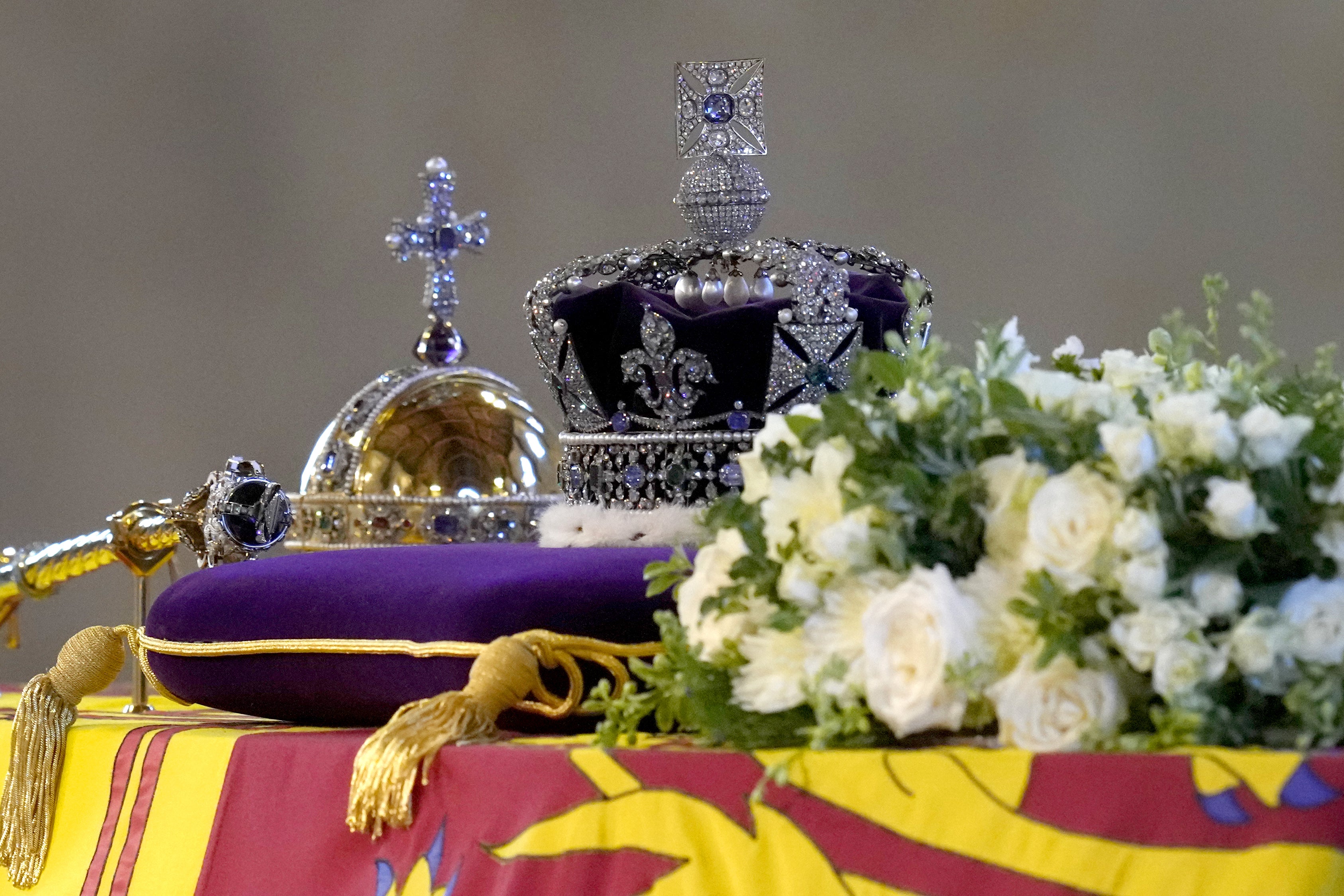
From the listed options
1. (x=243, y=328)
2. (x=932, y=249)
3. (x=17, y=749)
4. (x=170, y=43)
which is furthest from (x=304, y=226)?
(x=17, y=749)

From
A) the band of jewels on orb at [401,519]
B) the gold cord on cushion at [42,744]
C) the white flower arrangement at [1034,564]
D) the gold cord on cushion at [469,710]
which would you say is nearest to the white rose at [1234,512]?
the white flower arrangement at [1034,564]

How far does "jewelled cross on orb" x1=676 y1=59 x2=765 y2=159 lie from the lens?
1457 mm

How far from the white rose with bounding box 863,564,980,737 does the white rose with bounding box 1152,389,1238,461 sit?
105mm

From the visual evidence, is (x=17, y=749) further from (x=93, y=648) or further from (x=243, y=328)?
(x=243, y=328)

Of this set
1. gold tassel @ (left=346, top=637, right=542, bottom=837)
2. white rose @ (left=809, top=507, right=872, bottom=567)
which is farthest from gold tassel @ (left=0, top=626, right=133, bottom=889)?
white rose @ (left=809, top=507, right=872, bottom=567)

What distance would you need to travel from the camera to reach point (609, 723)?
850mm

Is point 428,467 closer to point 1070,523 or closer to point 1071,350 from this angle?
point 1071,350

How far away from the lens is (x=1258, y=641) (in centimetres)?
67

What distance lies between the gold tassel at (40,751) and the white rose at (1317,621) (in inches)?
33.8

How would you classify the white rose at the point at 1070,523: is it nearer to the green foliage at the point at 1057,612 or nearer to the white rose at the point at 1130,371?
the green foliage at the point at 1057,612

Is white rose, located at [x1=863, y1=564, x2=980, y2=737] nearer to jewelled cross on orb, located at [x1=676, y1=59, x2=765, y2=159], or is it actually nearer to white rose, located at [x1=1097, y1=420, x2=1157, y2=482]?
white rose, located at [x1=1097, y1=420, x2=1157, y2=482]

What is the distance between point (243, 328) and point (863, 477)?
254cm

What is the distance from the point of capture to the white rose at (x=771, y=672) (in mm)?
757

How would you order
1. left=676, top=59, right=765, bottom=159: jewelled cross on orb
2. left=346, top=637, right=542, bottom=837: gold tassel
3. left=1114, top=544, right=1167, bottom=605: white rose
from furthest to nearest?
left=676, top=59, right=765, bottom=159: jewelled cross on orb < left=346, top=637, right=542, bottom=837: gold tassel < left=1114, top=544, right=1167, bottom=605: white rose
